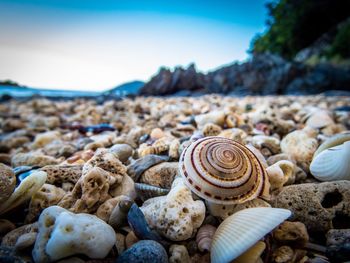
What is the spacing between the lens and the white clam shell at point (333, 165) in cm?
140

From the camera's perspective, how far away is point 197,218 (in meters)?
1.16

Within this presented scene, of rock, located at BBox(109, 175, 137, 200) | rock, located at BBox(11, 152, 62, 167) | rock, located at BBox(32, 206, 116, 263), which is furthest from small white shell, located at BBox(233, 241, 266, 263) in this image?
rock, located at BBox(11, 152, 62, 167)

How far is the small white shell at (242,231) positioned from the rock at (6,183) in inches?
47.1

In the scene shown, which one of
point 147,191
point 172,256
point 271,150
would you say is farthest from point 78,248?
point 271,150

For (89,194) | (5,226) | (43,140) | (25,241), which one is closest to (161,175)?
(89,194)

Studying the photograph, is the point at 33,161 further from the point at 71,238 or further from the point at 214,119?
the point at 214,119

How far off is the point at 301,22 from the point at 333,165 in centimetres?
2847

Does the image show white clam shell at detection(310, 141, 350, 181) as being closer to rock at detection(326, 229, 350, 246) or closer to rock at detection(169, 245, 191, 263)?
rock at detection(326, 229, 350, 246)

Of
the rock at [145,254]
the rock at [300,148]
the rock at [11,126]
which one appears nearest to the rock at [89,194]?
the rock at [145,254]

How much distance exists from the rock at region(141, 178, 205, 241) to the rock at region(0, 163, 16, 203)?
795mm

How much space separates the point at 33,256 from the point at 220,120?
2417 mm

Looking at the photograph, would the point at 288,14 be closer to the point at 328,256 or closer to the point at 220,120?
the point at 220,120

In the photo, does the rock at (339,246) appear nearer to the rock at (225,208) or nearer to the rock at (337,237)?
the rock at (337,237)

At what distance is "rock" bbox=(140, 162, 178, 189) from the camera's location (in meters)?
1.55
